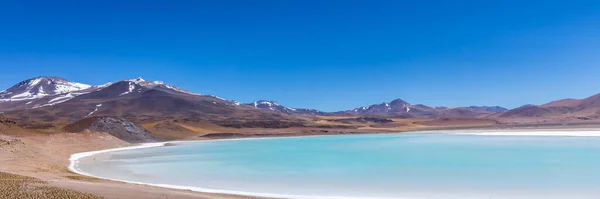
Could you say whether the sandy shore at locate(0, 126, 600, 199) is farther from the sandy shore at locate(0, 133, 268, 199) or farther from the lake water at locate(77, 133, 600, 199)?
the lake water at locate(77, 133, 600, 199)

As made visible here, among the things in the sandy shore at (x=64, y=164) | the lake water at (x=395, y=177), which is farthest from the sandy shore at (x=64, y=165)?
the lake water at (x=395, y=177)

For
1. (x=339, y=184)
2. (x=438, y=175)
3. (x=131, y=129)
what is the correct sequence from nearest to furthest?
(x=339, y=184) < (x=438, y=175) < (x=131, y=129)

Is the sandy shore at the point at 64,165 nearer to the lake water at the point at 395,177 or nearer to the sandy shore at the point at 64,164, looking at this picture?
the sandy shore at the point at 64,164

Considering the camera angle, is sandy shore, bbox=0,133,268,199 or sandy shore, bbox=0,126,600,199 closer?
sandy shore, bbox=0,133,268,199

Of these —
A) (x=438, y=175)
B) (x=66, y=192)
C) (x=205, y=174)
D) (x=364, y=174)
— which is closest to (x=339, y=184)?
(x=364, y=174)

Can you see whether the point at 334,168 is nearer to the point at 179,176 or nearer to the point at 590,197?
the point at 179,176

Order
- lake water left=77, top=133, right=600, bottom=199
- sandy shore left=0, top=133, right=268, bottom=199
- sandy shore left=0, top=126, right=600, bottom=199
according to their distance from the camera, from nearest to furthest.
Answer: sandy shore left=0, top=133, right=268, bottom=199 < sandy shore left=0, top=126, right=600, bottom=199 < lake water left=77, top=133, right=600, bottom=199

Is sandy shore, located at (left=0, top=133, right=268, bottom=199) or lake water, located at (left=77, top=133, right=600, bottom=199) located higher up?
sandy shore, located at (left=0, top=133, right=268, bottom=199)

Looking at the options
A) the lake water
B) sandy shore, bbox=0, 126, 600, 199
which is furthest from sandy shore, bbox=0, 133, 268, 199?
the lake water

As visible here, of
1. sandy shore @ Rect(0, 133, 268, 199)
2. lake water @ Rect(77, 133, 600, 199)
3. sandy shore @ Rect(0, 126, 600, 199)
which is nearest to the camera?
sandy shore @ Rect(0, 133, 268, 199)

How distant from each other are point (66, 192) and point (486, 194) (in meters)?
13.1

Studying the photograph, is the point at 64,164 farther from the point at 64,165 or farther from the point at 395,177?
the point at 395,177

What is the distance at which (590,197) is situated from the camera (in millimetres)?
15414

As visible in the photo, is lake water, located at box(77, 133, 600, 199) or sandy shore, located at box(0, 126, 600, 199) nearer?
sandy shore, located at box(0, 126, 600, 199)
